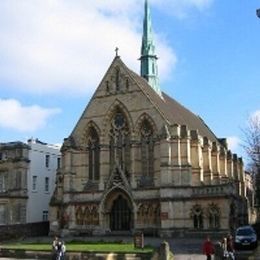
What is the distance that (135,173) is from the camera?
46.2 metres

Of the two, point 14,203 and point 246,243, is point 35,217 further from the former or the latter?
point 246,243

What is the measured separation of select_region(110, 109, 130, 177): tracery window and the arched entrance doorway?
2.71 metres

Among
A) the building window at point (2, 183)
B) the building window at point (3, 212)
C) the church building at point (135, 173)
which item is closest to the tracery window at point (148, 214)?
the church building at point (135, 173)

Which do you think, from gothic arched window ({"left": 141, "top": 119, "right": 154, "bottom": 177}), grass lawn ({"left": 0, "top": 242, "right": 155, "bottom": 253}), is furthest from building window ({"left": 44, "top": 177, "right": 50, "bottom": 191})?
grass lawn ({"left": 0, "top": 242, "right": 155, "bottom": 253})

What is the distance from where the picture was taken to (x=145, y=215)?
44.9 metres

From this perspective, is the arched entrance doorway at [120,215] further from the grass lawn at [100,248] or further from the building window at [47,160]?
→ the building window at [47,160]

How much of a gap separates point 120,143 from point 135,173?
323 centimetres

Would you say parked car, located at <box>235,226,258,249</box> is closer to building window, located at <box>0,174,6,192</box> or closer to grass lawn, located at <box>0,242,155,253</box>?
grass lawn, located at <box>0,242,155,253</box>

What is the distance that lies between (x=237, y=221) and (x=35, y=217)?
21.6 metres

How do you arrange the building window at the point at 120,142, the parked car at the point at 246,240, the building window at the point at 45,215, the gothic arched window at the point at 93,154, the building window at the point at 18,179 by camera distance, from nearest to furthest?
the parked car at the point at 246,240 → the building window at the point at 120,142 → the gothic arched window at the point at 93,154 → the building window at the point at 18,179 → the building window at the point at 45,215

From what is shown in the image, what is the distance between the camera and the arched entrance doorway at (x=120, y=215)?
46469 mm

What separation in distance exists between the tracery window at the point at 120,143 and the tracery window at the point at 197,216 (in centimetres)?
713

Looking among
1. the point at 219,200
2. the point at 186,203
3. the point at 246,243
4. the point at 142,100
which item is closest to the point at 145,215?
the point at 186,203

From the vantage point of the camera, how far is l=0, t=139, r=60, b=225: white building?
52.4m
